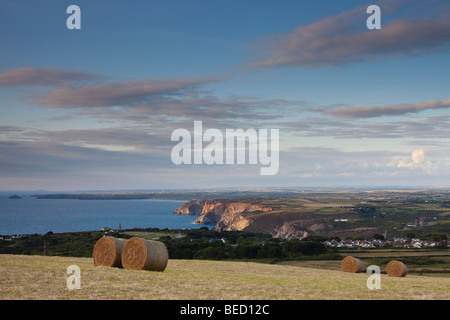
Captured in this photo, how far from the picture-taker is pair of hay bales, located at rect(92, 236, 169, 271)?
953 inches

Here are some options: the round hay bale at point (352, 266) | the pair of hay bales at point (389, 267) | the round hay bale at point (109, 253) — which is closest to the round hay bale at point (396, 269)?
the pair of hay bales at point (389, 267)

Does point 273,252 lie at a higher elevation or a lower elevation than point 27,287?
lower

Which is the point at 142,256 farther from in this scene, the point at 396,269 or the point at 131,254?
the point at 396,269

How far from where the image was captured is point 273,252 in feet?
250

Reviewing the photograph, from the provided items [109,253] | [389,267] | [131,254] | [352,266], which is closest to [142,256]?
[131,254]

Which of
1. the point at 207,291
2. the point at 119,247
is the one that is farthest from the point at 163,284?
the point at 119,247

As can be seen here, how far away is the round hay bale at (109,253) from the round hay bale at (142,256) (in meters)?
0.56

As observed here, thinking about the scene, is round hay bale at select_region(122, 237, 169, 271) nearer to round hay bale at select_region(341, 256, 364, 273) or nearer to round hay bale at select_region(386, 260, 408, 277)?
round hay bale at select_region(341, 256, 364, 273)

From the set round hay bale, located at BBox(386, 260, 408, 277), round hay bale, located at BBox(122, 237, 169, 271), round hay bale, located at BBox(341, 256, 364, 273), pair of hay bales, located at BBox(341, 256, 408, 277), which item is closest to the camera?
round hay bale, located at BBox(122, 237, 169, 271)

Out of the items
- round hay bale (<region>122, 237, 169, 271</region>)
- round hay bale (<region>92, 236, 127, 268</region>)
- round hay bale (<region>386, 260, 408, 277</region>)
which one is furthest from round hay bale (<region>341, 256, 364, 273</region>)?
round hay bale (<region>92, 236, 127, 268</region>)

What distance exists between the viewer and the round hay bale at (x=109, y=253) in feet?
82.6

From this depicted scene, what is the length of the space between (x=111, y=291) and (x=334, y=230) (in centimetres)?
16092
